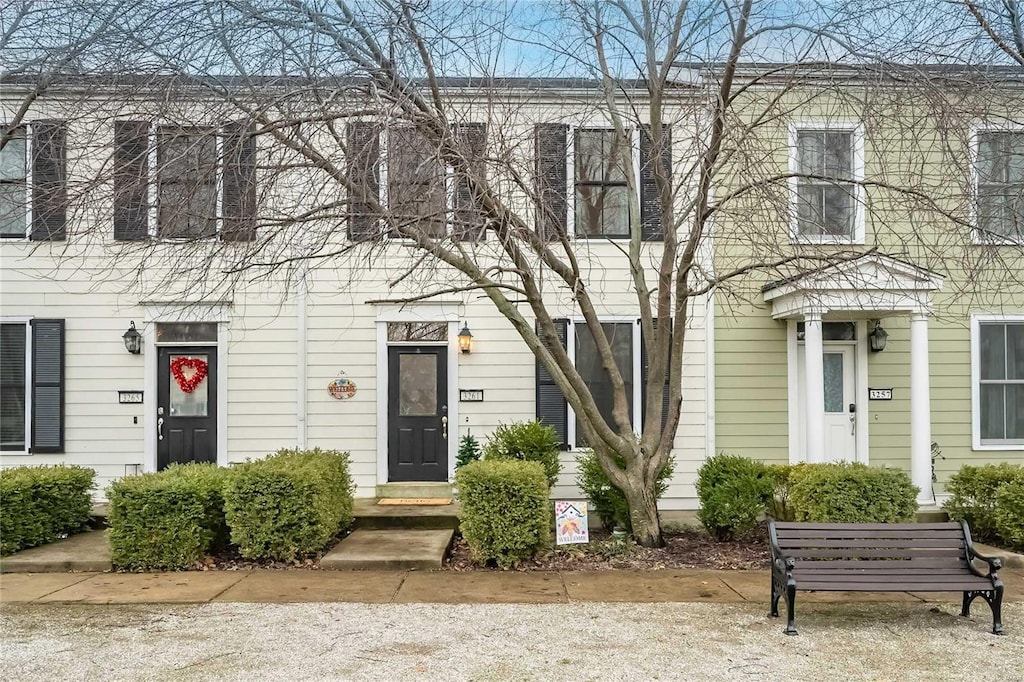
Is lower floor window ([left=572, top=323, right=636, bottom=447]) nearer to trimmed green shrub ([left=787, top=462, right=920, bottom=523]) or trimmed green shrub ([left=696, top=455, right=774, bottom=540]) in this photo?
trimmed green shrub ([left=696, top=455, right=774, bottom=540])

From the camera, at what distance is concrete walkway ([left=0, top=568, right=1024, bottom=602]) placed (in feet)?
20.5

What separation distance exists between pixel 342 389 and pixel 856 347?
6.81 meters

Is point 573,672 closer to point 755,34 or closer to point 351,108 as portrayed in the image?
point 351,108

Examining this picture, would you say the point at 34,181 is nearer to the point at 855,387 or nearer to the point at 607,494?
the point at 607,494

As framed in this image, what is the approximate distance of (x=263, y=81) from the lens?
656cm

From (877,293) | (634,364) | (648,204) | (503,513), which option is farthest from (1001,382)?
(503,513)

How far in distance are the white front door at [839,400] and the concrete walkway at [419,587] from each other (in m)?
3.20

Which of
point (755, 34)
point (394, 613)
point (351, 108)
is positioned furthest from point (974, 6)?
point (394, 613)

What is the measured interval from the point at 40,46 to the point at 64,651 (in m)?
5.96

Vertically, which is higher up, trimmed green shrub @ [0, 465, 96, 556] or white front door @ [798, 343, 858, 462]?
white front door @ [798, 343, 858, 462]

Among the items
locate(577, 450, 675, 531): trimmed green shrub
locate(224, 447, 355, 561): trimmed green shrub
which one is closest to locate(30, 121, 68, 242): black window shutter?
locate(224, 447, 355, 561): trimmed green shrub

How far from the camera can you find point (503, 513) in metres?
7.25

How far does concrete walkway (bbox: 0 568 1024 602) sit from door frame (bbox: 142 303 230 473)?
308 centimetres

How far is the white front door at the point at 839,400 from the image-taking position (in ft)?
34.0
